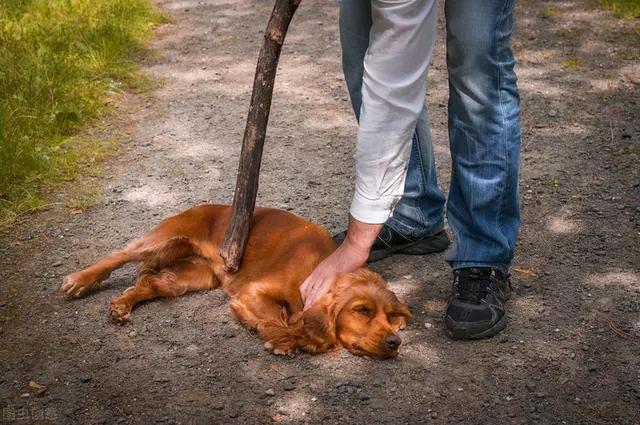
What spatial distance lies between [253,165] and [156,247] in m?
0.64

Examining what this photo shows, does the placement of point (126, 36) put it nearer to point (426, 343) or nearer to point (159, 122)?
point (159, 122)

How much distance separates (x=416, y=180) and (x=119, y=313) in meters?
1.48

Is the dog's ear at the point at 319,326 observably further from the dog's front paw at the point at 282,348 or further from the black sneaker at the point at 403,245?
the black sneaker at the point at 403,245

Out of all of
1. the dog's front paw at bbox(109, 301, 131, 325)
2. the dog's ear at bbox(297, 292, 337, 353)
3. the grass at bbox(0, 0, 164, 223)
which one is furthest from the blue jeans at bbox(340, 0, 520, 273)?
the grass at bbox(0, 0, 164, 223)

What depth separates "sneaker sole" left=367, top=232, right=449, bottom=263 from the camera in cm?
421

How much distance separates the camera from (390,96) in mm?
3111

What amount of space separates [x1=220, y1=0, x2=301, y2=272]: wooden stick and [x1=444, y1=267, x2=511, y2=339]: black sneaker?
950 millimetres

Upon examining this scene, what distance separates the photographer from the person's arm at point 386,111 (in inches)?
117

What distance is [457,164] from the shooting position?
11.5 ft

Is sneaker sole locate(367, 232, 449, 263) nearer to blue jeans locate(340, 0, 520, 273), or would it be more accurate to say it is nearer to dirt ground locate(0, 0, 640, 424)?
dirt ground locate(0, 0, 640, 424)

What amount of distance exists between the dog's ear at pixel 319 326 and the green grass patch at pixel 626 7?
208 inches

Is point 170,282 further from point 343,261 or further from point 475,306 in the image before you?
point 475,306

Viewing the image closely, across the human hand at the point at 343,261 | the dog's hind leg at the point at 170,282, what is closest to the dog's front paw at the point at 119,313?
the dog's hind leg at the point at 170,282

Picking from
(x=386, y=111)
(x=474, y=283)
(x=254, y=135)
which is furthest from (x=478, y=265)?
(x=254, y=135)
